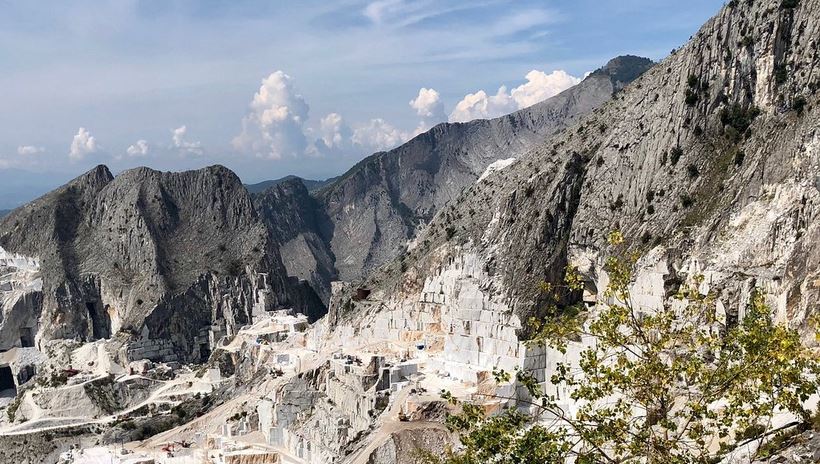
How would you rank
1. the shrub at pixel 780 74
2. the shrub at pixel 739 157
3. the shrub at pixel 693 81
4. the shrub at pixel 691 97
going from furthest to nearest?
the shrub at pixel 693 81, the shrub at pixel 691 97, the shrub at pixel 780 74, the shrub at pixel 739 157

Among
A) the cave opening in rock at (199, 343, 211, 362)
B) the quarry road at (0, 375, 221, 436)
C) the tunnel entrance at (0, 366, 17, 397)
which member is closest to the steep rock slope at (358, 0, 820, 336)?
the quarry road at (0, 375, 221, 436)

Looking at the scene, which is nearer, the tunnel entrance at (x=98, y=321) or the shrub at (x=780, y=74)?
the shrub at (x=780, y=74)

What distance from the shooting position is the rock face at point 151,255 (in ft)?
472

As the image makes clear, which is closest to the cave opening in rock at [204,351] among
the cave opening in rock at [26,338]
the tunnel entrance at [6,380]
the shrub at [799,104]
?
the tunnel entrance at [6,380]

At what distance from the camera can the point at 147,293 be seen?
5640 inches

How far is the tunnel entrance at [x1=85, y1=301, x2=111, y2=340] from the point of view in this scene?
148 m

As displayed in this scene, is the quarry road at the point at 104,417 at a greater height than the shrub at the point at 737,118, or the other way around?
the shrub at the point at 737,118

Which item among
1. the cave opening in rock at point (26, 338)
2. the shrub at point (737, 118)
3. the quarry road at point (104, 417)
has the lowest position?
the quarry road at point (104, 417)

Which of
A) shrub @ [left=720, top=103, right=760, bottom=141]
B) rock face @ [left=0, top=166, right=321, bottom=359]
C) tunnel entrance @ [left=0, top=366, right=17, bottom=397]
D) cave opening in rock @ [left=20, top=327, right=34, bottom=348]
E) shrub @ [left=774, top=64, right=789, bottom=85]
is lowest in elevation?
tunnel entrance @ [left=0, top=366, right=17, bottom=397]

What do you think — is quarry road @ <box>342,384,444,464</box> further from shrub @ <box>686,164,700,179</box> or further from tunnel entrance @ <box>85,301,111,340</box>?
tunnel entrance @ <box>85,301,111,340</box>

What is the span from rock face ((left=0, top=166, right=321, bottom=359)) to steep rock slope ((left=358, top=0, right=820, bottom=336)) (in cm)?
7294

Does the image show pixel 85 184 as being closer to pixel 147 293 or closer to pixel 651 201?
pixel 147 293

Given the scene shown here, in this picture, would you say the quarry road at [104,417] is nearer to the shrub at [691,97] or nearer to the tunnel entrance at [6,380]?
the tunnel entrance at [6,380]

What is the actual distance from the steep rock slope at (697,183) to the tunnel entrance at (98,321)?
88767mm
